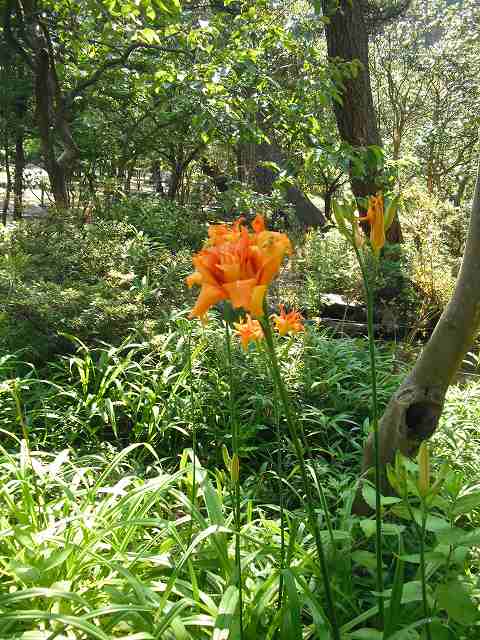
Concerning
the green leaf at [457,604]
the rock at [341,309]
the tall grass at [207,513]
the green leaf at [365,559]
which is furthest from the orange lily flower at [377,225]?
the rock at [341,309]

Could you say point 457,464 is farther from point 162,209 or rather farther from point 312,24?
point 162,209

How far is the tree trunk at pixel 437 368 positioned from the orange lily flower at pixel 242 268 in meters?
1.16

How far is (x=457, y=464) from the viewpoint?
2615 mm

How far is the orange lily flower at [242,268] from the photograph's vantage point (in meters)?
0.79

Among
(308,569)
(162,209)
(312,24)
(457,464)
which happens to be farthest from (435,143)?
(308,569)

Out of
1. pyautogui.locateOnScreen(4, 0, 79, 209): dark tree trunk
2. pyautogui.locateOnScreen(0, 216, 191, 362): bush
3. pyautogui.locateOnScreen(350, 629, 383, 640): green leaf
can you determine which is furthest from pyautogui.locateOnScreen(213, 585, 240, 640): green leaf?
pyautogui.locateOnScreen(4, 0, 79, 209): dark tree trunk

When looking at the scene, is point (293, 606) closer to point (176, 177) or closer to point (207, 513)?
point (207, 513)

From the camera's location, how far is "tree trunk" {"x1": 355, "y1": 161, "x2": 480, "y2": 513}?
1786 millimetres

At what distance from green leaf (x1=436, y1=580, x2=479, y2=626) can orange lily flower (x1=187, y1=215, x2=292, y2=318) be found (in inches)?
26.6

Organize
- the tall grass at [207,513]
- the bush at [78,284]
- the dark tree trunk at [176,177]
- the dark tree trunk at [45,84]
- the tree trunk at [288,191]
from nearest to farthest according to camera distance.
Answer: the tall grass at [207,513], the bush at [78,284], the dark tree trunk at [45,84], the tree trunk at [288,191], the dark tree trunk at [176,177]

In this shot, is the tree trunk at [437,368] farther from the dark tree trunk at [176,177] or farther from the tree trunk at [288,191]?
the dark tree trunk at [176,177]

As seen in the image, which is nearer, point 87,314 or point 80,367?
point 80,367

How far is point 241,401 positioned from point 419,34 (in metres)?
14.2

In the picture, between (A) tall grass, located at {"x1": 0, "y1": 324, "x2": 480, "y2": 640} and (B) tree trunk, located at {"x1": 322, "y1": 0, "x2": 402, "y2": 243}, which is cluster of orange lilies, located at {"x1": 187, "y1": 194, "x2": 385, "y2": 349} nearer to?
(A) tall grass, located at {"x1": 0, "y1": 324, "x2": 480, "y2": 640}
